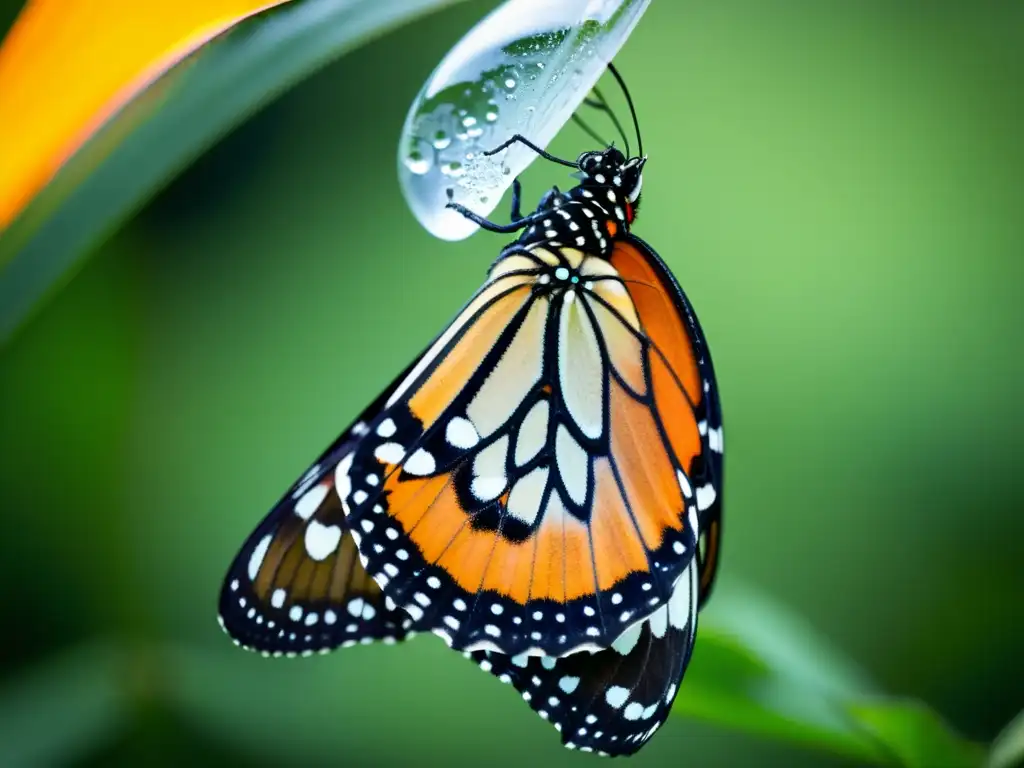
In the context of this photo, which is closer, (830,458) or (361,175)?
(830,458)

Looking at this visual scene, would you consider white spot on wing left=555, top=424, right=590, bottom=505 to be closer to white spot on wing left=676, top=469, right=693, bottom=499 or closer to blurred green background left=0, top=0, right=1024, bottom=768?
white spot on wing left=676, top=469, right=693, bottom=499

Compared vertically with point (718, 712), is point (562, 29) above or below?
above

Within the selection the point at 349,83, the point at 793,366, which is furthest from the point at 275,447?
the point at 793,366

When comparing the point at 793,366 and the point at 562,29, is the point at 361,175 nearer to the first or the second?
the point at 793,366

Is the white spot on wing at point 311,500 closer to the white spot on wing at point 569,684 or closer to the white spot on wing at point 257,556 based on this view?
the white spot on wing at point 257,556

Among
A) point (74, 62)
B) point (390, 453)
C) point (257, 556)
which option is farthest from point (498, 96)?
point (257, 556)

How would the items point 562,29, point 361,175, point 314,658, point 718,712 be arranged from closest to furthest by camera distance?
point 562,29 → point 718,712 → point 314,658 → point 361,175
